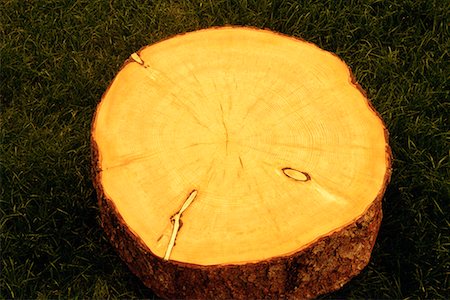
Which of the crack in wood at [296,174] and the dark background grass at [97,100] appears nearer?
the crack in wood at [296,174]

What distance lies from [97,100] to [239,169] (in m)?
1.23

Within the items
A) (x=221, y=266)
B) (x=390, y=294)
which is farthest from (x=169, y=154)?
(x=390, y=294)

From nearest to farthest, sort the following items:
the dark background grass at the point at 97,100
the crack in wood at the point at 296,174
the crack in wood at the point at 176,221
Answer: the crack in wood at the point at 176,221, the crack in wood at the point at 296,174, the dark background grass at the point at 97,100

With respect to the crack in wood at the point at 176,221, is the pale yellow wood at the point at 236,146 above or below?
above

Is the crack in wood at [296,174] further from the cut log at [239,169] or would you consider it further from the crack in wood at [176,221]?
the crack in wood at [176,221]

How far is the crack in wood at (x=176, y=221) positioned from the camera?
6.86 feet

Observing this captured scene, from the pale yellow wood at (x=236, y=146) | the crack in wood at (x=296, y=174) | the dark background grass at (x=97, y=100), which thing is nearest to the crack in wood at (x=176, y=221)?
the pale yellow wood at (x=236, y=146)

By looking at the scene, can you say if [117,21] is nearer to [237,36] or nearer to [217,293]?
[237,36]

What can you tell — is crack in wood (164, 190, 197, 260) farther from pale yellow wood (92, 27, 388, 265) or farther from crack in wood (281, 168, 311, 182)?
crack in wood (281, 168, 311, 182)

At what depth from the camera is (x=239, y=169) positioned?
2240 millimetres

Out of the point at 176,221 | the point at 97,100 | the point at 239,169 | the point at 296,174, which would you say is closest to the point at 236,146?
the point at 239,169

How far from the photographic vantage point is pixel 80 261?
2.62 metres

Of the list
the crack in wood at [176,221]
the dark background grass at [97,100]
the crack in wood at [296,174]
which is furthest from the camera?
the dark background grass at [97,100]

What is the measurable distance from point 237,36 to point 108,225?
98 centimetres
